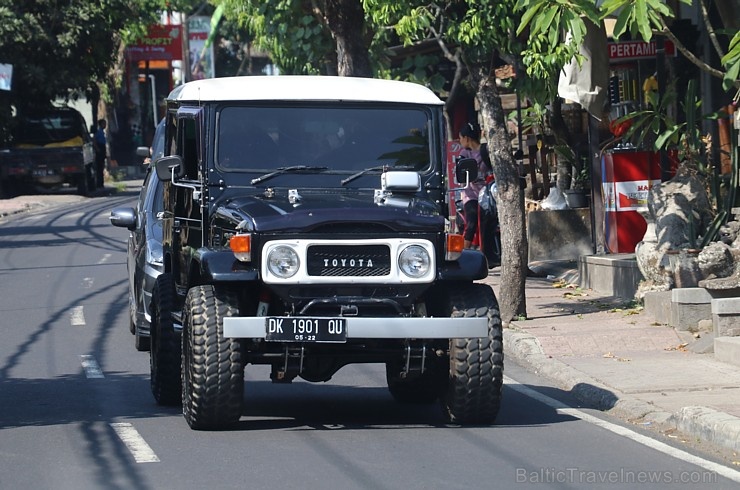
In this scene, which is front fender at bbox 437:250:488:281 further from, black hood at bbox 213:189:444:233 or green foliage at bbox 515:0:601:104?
green foliage at bbox 515:0:601:104

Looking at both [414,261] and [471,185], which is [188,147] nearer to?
[414,261]

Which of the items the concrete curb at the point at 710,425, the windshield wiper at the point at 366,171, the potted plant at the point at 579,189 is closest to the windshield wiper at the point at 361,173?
the windshield wiper at the point at 366,171

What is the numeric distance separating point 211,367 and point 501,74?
16332 mm

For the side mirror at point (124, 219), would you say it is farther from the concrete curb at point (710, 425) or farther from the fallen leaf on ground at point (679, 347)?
the concrete curb at point (710, 425)

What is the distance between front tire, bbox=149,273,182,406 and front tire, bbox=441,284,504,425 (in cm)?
205

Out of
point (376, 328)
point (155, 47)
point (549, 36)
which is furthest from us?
point (155, 47)

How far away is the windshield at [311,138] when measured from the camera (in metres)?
10.0

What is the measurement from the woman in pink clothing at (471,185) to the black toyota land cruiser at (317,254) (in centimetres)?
842

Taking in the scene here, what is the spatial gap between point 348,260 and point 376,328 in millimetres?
547

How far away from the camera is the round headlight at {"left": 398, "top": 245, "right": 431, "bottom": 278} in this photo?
9.05 metres

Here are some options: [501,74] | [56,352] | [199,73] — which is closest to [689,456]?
[56,352]

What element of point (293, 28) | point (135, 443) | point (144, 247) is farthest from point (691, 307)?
point (293, 28)

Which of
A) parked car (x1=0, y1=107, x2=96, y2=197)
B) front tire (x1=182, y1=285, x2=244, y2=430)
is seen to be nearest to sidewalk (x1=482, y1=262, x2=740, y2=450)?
front tire (x1=182, y1=285, x2=244, y2=430)

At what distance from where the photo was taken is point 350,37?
2081cm
